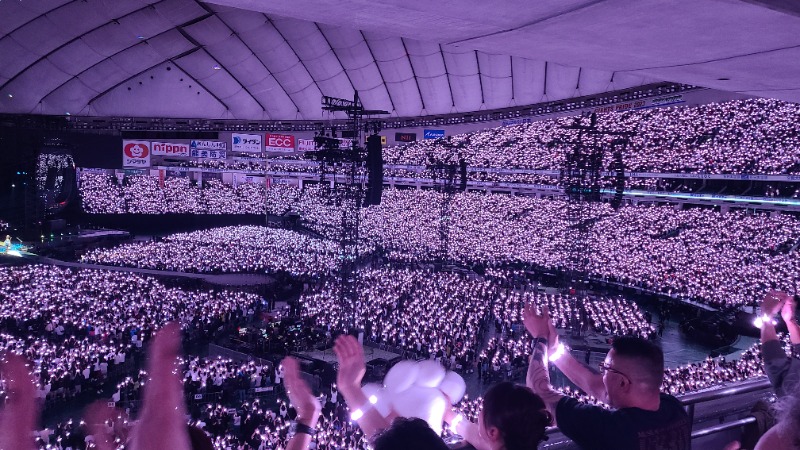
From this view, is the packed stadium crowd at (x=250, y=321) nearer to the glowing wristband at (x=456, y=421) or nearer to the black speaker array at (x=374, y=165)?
the black speaker array at (x=374, y=165)

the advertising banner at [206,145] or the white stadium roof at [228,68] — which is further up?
the white stadium roof at [228,68]

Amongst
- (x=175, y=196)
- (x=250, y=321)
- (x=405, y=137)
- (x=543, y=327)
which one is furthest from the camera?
(x=175, y=196)

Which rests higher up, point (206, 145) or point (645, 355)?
point (206, 145)

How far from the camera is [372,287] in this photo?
60.4 feet

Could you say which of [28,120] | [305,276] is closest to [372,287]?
[305,276]

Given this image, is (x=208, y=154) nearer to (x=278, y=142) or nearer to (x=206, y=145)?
(x=206, y=145)

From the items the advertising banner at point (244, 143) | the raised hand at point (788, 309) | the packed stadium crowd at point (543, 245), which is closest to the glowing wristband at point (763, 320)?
the raised hand at point (788, 309)

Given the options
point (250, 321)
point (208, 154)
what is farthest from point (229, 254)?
point (208, 154)

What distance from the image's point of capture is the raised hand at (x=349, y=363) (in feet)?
5.86

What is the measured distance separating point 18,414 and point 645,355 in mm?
1918

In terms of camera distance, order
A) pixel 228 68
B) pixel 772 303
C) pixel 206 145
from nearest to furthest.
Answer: pixel 772 303
pixel 206 145
pixel 228 68

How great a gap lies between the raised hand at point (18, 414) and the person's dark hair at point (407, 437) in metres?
0.96

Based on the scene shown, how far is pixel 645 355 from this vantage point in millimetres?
1781

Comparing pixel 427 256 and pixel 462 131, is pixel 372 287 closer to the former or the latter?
pixel 427 256
